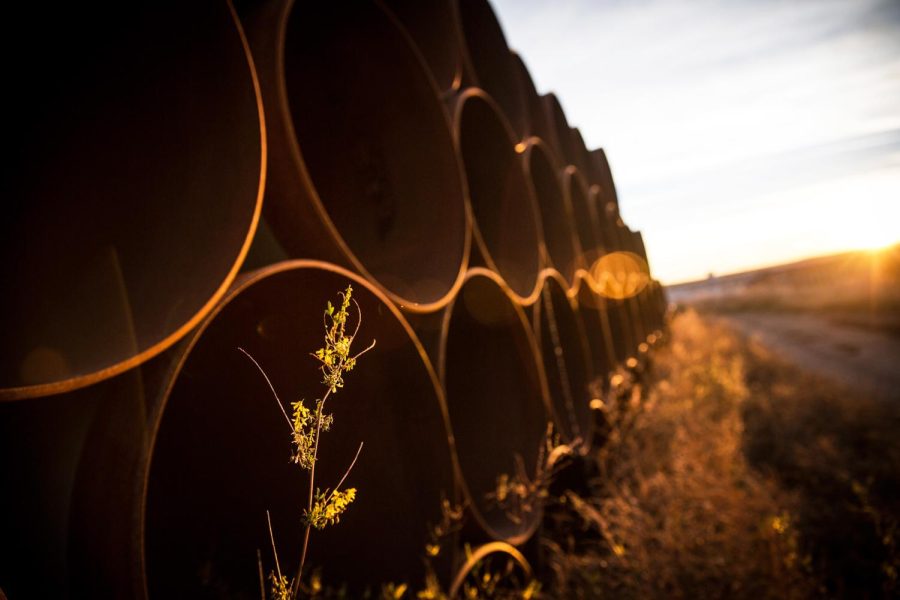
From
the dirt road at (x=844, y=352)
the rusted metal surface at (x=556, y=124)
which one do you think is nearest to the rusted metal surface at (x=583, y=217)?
the rusted metal surface at (x=556, y=124)

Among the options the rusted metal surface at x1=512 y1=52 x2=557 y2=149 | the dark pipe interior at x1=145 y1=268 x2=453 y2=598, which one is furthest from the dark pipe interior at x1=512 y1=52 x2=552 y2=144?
the dark pipe interior at x1=145 y1=268 x2=453 y2=598

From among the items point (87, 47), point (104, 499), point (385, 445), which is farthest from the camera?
point (385, 445)

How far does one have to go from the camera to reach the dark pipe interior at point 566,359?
224cm

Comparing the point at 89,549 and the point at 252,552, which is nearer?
the point at 89,549

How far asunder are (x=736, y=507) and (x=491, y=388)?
1336 millimetres

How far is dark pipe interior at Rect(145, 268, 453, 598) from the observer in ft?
2.69

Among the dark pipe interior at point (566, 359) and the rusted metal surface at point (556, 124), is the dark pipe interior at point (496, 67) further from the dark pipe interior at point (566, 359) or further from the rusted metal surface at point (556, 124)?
the dark pipe interior at point (566, 359)

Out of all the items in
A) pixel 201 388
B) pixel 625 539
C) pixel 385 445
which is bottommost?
pixel 625 539

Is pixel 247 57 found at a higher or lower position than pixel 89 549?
higher

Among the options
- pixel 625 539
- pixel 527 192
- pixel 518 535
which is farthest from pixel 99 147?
pixel 625 539

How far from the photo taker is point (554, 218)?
2.67 metres

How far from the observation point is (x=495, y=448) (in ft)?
5.65

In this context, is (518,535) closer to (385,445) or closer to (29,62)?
(385,445)

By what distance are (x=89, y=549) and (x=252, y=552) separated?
0.38 meters
